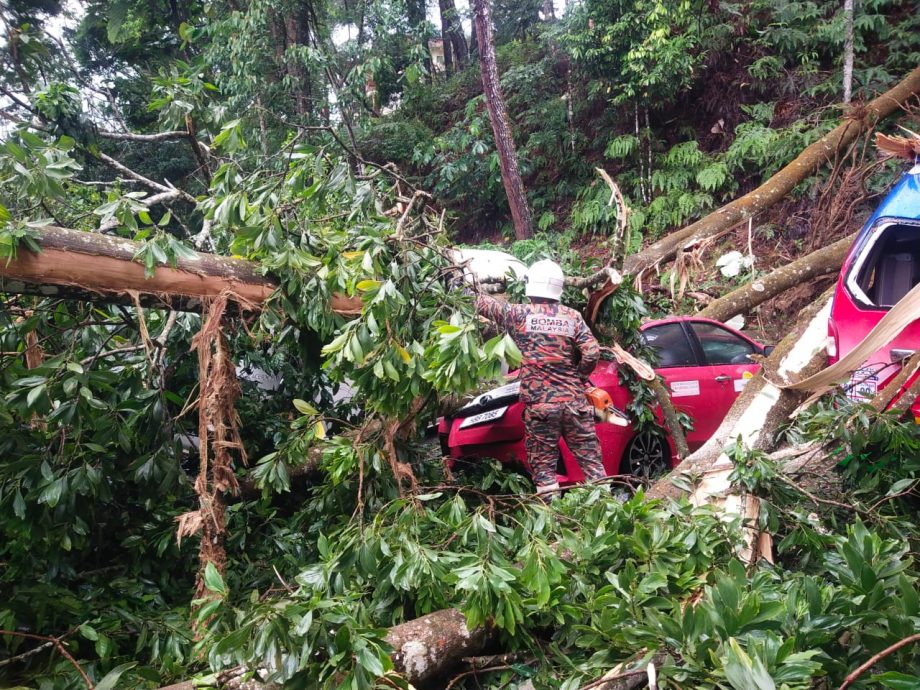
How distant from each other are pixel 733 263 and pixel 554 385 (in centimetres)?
623

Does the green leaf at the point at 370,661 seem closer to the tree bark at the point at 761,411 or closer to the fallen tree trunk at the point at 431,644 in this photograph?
the fallen tree trunk at the point at 431,644

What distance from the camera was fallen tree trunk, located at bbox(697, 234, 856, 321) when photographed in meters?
7.43

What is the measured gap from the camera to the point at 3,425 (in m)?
3.78

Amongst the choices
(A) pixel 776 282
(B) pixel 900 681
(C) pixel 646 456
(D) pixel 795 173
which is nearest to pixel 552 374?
(C) pixel 646 456

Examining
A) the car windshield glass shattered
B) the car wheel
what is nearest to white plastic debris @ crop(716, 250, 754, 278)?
the car wheel

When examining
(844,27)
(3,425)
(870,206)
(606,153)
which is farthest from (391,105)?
(3,425)

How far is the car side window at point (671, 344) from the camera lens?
575cm

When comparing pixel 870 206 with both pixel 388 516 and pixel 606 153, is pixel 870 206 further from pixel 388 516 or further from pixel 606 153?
pixel 388 516

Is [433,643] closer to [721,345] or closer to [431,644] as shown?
[431,644]

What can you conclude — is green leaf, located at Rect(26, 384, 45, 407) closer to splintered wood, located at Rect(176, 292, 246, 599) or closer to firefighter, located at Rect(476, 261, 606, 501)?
splintered wood, located at Rect(176, 292, 246, 599)

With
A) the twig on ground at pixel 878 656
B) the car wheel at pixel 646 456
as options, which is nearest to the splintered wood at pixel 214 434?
the twig on ground at pixel 878 656

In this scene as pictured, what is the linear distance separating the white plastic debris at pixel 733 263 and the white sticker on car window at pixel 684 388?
15.1ft

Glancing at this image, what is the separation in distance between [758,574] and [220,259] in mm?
3248

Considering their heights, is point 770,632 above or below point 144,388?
below
